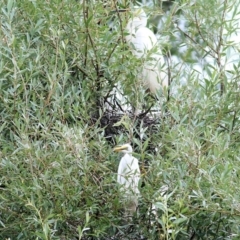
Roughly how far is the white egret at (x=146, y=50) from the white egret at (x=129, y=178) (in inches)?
11.6

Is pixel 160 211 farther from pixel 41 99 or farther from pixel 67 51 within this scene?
pixel 67 51

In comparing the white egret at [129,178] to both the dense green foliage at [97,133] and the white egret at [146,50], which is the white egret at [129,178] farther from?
the white egret at [146,50]

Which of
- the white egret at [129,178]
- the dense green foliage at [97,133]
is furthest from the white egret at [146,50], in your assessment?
the white egret at [129,178]

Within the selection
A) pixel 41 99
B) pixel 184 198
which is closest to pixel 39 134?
pixel 41 99

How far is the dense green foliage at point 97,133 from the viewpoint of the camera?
202cm

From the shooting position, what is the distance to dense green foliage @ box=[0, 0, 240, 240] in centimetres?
202

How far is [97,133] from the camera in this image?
7.19 ft

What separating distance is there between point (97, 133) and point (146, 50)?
14.5 inches

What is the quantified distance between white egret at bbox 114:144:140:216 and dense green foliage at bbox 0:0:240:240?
21mm

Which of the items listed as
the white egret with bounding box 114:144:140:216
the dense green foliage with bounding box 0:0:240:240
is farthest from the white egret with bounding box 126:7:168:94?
the white egret with bounding box 114:144:140:216

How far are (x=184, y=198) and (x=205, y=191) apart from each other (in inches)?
2.4

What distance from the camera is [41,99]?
2.20 meters

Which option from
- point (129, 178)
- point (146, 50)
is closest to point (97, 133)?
point (129, 178)

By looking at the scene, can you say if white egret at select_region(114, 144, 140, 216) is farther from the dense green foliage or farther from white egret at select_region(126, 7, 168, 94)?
white egret at select_region(126, 7, 168, 94)
